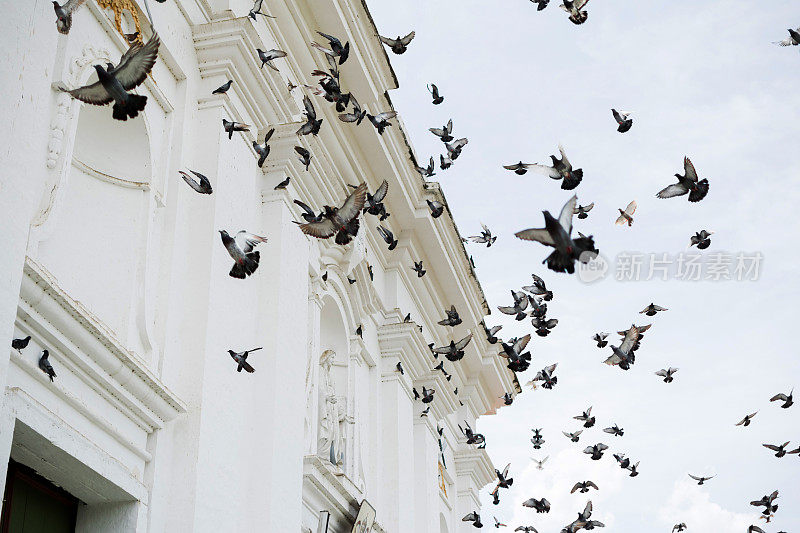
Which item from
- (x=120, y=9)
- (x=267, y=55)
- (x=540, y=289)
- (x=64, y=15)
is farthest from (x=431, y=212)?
(x=64, y=15)

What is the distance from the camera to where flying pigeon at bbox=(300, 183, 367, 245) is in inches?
354

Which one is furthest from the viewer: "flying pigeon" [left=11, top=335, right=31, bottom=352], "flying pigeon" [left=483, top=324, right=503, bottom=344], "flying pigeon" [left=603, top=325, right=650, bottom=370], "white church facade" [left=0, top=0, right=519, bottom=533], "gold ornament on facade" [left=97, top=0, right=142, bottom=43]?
"flying pigeon" [left=483, top=324, right=503, bottom=344]

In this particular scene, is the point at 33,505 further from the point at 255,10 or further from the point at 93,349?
the point at 255,10

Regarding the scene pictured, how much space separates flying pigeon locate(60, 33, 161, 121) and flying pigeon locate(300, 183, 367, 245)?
107 inches

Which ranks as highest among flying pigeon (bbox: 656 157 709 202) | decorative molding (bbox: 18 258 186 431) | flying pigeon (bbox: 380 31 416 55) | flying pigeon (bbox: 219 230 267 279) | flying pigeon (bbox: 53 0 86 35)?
flying pigeon (bbox: 380 31 416 55)

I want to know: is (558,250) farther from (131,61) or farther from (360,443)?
(360,443)

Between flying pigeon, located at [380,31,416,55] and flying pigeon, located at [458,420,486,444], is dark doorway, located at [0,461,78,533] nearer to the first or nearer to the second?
flying pigeon, located at [380,31,416,55]

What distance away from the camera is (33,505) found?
289 inches

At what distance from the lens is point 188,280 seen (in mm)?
9078

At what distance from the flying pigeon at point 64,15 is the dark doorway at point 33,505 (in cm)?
277

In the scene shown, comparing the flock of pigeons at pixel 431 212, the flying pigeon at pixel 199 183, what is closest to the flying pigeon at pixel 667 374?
the flock of pigeons at pixel 431 212

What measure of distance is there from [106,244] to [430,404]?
30.1 feet

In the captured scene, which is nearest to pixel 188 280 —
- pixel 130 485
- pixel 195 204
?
pixel 195 204

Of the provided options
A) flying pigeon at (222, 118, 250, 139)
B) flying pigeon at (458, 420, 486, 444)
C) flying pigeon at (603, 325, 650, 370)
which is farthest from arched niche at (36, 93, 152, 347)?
flying pigeon at (458, 420, 486, 444)
